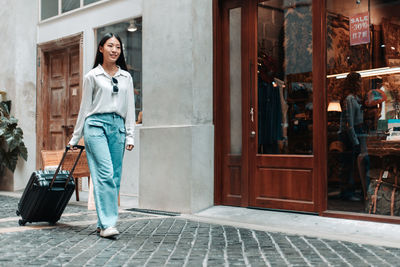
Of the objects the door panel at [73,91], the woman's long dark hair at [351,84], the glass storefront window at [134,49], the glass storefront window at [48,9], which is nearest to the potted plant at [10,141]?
the door panel at [73,91]

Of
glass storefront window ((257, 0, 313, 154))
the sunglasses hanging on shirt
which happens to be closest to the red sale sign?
glass storefront window ((257, 0, 313, 154))

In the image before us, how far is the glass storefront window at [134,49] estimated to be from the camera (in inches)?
316

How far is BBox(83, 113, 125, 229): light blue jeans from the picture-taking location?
466 cm

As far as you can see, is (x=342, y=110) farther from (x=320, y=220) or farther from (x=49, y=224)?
(x=49, y=224)

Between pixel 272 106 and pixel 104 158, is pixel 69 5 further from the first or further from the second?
A: pixel 104 158

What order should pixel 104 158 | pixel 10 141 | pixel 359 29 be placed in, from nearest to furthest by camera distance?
1. pixel 104 158
2. pixel 359 29
3. pixel 10 141

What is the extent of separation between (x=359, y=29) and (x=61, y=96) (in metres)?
6.00

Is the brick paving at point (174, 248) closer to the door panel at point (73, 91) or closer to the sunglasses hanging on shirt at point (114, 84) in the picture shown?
the sunglasses hanging on shirt at point (114, 84)

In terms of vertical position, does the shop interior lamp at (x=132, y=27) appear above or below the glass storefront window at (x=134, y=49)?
above

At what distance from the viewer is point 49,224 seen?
17.8 ft

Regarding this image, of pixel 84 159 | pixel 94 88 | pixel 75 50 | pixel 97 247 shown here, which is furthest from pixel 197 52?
pixel 75 50

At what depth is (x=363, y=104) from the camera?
5.71 m

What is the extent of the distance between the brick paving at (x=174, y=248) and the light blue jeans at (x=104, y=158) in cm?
27

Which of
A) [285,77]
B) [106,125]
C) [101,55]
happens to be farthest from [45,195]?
[285,77]
